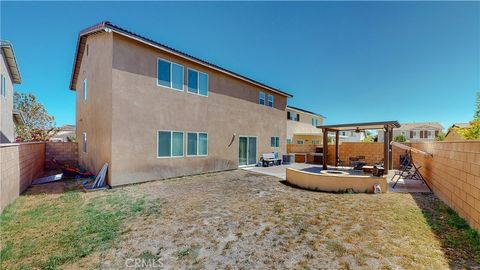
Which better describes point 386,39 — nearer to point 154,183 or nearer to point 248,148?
point 248,148

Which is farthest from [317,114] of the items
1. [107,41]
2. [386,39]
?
[107,41]

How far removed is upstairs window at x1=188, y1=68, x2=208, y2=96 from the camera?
11789 millimetres

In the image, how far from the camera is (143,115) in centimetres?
973

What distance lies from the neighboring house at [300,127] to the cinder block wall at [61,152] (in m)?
20.4

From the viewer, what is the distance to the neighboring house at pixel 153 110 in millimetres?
9047

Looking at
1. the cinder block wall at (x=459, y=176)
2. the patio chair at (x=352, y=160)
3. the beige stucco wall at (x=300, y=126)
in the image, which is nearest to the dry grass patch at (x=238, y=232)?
the cinder block wall at (x=459, y=176)

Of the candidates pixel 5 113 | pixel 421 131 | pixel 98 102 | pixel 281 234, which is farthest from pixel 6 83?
pixel 421 131

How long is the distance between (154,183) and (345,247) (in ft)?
27.5

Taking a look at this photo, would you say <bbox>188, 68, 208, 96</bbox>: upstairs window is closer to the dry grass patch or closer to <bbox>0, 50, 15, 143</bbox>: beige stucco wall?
the dry grass patch

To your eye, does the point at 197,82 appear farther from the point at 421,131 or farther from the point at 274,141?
the point at 421,131

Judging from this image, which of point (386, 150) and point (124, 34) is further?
point (386, 150)

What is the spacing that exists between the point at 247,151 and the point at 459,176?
38.2 feet

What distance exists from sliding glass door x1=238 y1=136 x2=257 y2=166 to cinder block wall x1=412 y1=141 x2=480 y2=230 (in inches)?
411

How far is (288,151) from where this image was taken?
68.9ft
